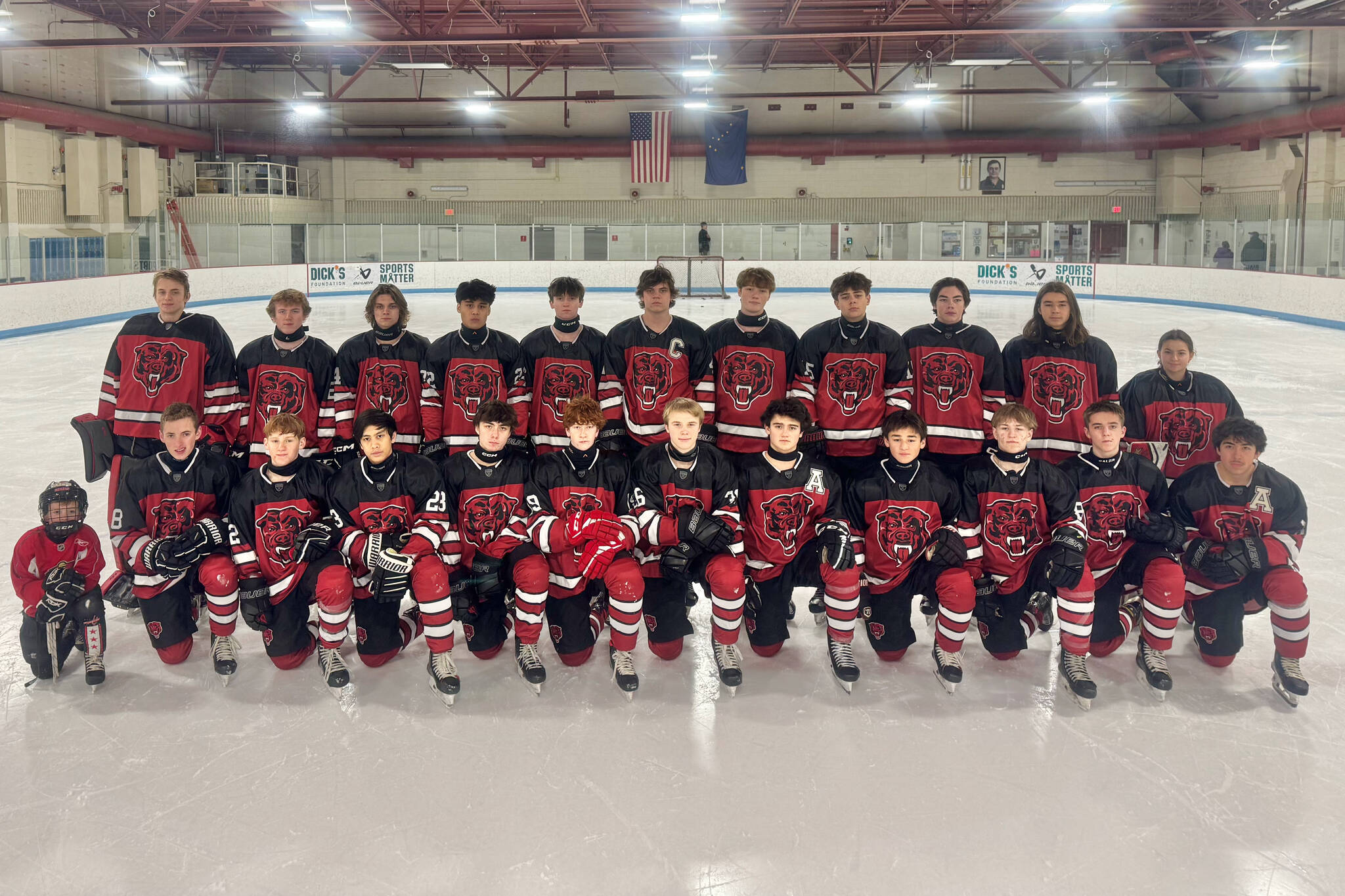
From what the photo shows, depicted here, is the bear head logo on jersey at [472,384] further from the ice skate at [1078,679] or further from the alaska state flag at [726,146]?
the alaska state flag at [726,146]

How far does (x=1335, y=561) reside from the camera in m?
5.56

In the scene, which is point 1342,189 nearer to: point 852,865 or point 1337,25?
point 1337,25

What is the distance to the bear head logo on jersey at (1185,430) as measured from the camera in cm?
468

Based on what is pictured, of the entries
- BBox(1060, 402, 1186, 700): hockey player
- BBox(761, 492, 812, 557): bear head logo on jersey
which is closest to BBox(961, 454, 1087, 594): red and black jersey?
BBox(1060, 402, 1186, 700): hockey player

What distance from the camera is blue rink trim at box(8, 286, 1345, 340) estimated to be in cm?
1678

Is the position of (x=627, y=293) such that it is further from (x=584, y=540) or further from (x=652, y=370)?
(x=584, y=540)

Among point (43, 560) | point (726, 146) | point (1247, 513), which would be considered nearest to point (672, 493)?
point (1247, 513)

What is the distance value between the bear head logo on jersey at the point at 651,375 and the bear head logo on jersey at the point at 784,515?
1.02 meters

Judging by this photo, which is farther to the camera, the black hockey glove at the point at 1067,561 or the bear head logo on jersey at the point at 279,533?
the bear head logo on jersey at the point at 279,533

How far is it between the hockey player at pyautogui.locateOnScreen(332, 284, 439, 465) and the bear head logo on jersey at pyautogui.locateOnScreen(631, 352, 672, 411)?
0.99m

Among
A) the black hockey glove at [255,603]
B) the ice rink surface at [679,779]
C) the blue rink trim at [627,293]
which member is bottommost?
the ice rink surface at [679,779]

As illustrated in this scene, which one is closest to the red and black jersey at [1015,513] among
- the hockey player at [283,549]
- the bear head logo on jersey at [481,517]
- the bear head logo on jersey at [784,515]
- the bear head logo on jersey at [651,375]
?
the bear head logo on jersey at [784,515]

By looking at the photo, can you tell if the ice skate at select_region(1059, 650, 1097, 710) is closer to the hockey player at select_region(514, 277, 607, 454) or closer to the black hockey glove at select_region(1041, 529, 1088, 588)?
the black hockey glove at select_region(1041, 529, 1088, 588)

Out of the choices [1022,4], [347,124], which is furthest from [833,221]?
[347,124]
